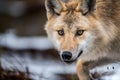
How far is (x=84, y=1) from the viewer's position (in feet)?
24.1

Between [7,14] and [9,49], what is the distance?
5.43m

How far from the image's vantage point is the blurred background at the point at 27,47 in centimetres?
861

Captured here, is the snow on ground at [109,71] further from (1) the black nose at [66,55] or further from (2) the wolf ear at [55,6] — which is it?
(2) the wolf ear at [55,6]

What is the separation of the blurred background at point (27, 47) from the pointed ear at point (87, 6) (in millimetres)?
1475

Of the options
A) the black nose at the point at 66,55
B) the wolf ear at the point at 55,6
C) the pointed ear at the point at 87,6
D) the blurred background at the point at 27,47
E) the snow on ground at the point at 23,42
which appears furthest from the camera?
the snow on ground at the point at 23,42

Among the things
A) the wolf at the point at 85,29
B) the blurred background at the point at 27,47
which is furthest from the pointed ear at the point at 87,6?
the blurred background at the point at 27,47

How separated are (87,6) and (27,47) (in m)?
5.64

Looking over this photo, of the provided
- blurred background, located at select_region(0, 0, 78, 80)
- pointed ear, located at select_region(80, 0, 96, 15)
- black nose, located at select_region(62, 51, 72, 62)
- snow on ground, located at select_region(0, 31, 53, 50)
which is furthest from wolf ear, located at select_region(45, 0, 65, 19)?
snow on ground, located at select_region(0, 31, 53, 50)

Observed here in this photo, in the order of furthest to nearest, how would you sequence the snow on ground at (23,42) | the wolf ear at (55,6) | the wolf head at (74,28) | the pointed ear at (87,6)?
the snow on ground at (23,42), the wolf ear at (55,6), the pointed ear at (87,6), the wolf head at (74,28)

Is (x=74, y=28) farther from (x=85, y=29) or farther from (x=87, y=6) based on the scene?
(x=87, y=6)

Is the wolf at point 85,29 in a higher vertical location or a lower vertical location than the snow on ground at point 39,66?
higher

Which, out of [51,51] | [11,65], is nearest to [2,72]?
[11,65]

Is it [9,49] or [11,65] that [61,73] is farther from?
[9,49]

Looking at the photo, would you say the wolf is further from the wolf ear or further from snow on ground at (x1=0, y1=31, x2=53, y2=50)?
snow on ground at (x1=0, y1=31, x2=53, y2=50)
